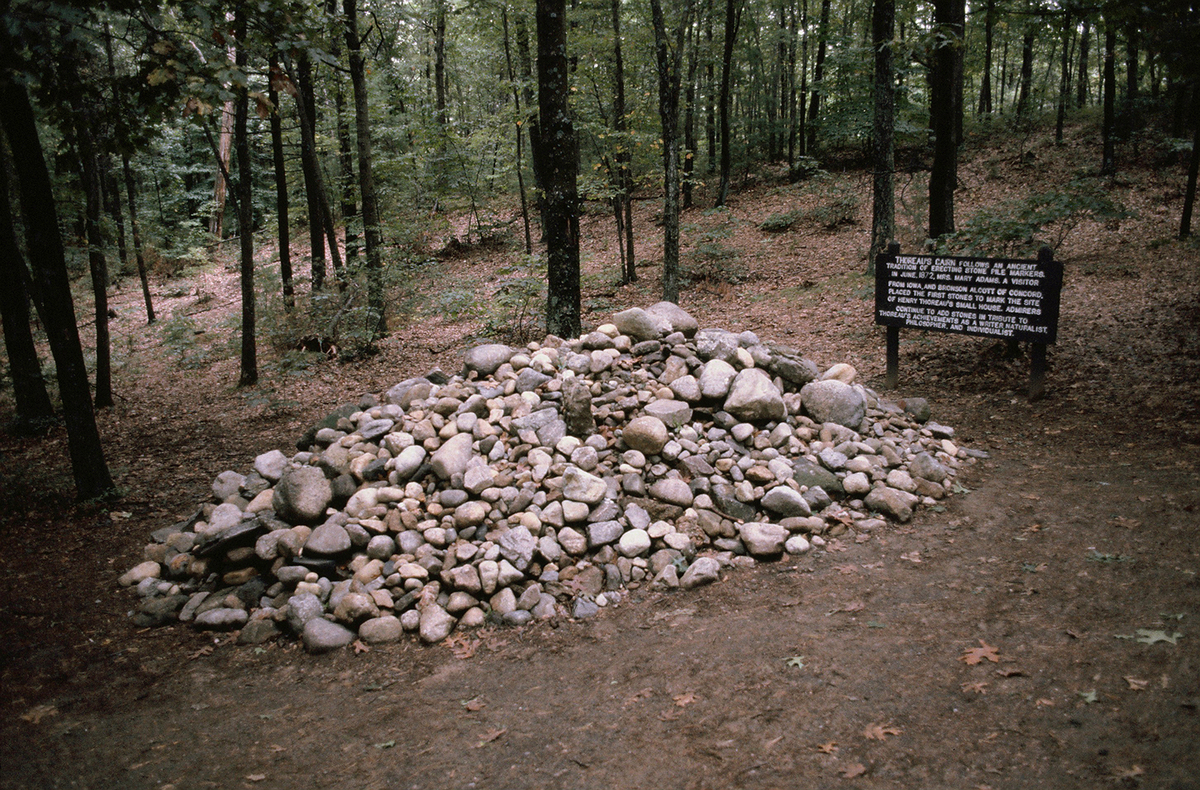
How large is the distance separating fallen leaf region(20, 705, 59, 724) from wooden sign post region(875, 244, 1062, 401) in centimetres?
858

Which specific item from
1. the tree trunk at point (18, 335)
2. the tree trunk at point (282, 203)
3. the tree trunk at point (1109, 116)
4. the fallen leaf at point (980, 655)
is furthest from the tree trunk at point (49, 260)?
the tree trunk at point (1109, 116)

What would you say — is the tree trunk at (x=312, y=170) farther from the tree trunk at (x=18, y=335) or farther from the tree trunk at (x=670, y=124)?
the tree trunk at (x=670, y=124)

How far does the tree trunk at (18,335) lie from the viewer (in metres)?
7.20

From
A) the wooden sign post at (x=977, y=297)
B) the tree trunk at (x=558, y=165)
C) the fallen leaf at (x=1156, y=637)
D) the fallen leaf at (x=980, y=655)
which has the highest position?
the tree trunk at (x=558, y=165)

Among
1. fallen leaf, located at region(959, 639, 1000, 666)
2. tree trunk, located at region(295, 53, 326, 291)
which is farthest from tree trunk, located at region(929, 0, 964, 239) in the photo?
tree trunk, located at region(295, 53, 326, 291)

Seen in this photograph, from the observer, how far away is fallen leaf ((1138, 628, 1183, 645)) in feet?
10.3

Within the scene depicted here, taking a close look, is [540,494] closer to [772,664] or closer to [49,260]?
[772,664]

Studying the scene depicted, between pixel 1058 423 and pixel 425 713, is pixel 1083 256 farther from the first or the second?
pixel 425 713

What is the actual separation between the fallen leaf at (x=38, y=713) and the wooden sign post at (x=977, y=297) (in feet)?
28.2

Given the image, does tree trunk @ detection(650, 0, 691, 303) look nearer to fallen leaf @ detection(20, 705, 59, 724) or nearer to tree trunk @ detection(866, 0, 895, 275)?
tree trunk @ detection(866, 0, 895, 275)

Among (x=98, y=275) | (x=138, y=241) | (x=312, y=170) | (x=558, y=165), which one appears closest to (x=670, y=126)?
(x=558, y=165)

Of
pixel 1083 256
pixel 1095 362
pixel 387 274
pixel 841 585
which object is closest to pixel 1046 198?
pixel 1095 362

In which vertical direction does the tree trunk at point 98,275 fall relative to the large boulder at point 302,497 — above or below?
above

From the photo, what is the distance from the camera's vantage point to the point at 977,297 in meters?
7.01
